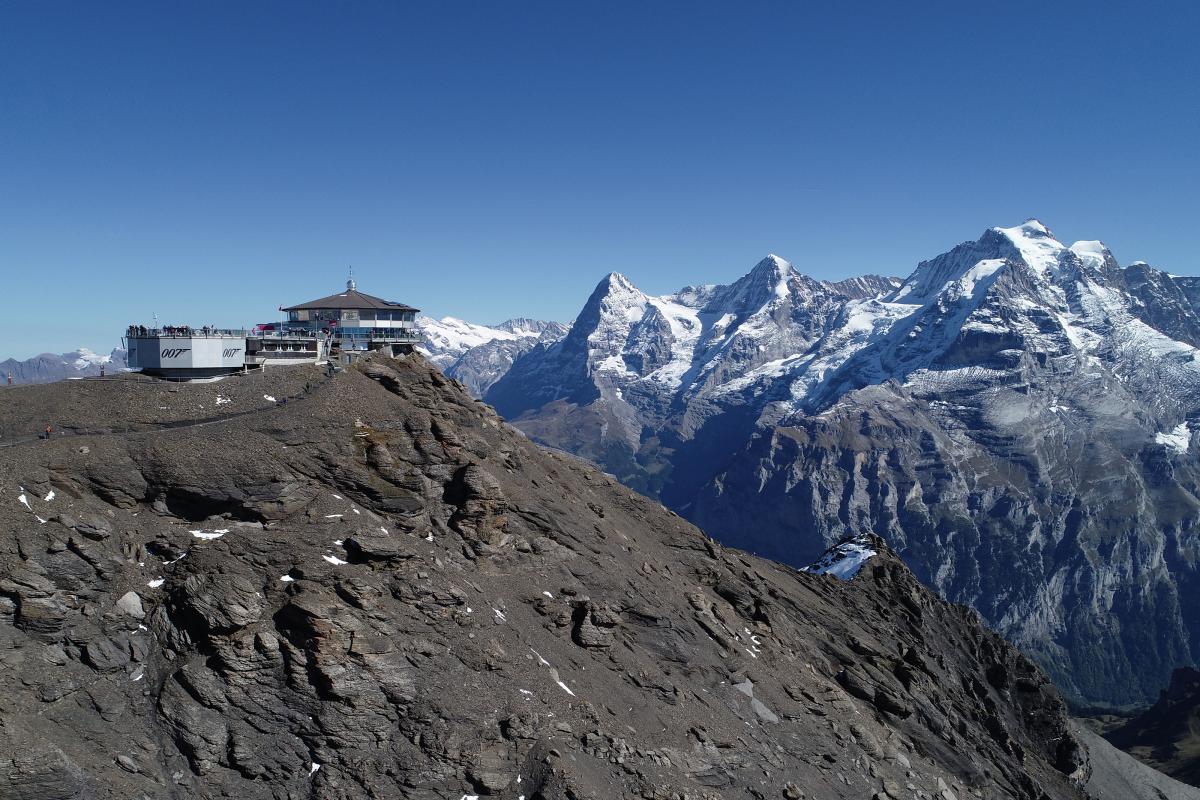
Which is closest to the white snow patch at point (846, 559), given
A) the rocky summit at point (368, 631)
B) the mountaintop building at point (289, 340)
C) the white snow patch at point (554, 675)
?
the rocky summit at point (368, 631)

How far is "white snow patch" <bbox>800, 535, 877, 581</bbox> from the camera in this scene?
106 metres

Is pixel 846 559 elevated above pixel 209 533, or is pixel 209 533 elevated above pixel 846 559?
pixel 209 533

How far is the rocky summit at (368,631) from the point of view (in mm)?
36125

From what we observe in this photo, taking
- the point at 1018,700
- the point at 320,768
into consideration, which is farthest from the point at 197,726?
the point at 1018,700

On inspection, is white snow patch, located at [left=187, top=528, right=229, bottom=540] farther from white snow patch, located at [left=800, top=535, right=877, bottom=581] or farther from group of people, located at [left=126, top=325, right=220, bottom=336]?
white snow patch, located at [left=800, top=535, right=877, bottom=581]

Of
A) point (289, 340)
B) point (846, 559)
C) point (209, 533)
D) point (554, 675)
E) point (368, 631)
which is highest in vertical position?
point (289, 340)

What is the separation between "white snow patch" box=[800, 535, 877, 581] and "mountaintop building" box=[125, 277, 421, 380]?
7006 cm

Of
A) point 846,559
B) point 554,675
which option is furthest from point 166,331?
point 846,559

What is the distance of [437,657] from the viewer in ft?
141

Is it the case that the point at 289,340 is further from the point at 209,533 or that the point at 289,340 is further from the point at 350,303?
the point at 209,533

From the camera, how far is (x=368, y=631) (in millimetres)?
41562

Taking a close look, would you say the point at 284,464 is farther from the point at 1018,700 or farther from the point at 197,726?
the point at 1018,700

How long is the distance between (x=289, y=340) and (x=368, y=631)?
4224 cm

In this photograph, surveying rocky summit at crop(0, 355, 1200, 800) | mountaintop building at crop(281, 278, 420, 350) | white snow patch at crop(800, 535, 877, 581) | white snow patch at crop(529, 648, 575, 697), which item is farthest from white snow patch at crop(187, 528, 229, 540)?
white snow patch at crop(800, 535, 877, 581)
